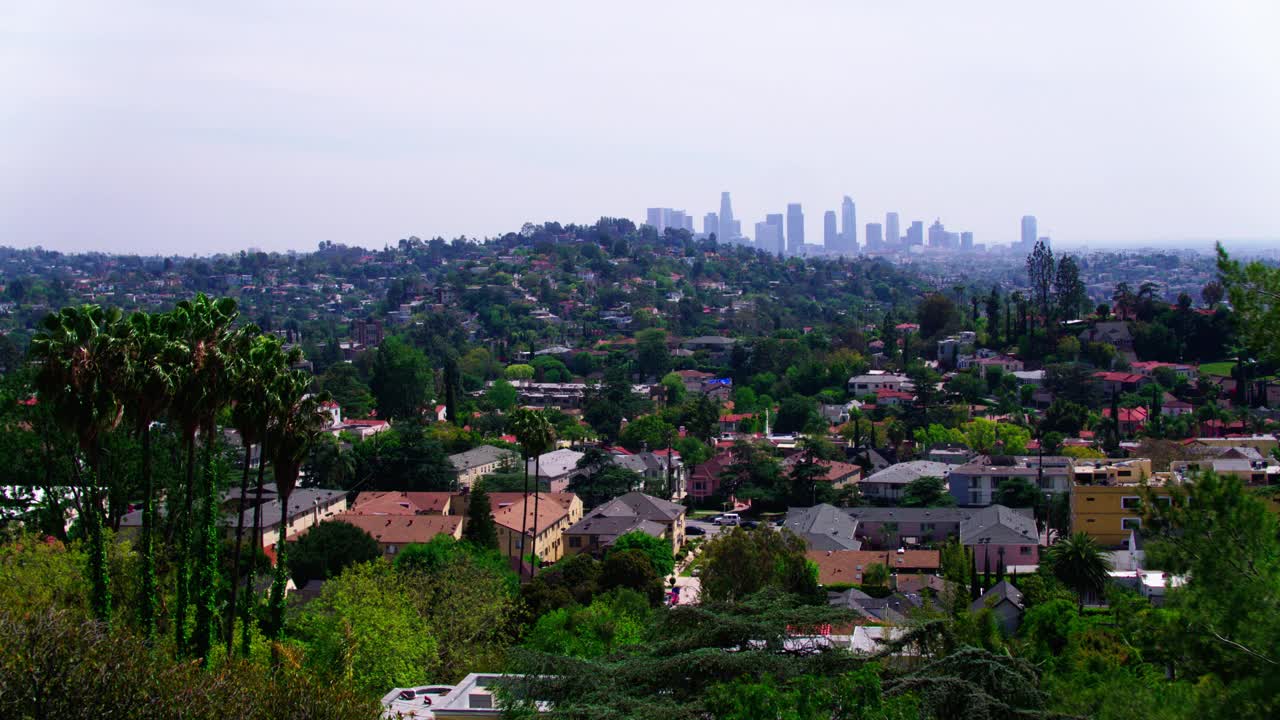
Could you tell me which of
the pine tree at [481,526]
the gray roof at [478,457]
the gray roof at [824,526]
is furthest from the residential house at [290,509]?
the gray roof at [824,526]

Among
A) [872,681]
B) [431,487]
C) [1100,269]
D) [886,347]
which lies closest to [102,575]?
[872,681]

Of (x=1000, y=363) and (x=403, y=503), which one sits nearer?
(x=403, y=503)

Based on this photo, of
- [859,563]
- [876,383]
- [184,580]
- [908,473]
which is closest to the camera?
[184,580]

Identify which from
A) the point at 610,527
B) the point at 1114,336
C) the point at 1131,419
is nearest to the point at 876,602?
the point at 610,527

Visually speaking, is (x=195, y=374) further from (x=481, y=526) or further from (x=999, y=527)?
(x=999, y=527)

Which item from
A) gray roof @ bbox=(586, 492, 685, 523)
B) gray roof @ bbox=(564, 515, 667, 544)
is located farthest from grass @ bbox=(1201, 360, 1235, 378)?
gray roof @ bbox=(564, 515, 667, 544)

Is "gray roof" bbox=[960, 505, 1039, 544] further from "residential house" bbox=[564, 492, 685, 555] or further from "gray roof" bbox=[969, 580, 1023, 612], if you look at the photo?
"residential house" bbox=[564, 492, 685, 555]

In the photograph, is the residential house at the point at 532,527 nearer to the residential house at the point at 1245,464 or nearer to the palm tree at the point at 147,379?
the palm tree at the point at 147,379
